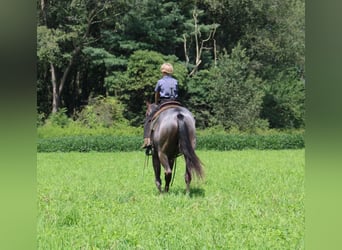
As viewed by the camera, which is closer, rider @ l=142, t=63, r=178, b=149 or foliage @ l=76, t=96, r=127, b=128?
rider @ l=142, t=63, r=178, b=149

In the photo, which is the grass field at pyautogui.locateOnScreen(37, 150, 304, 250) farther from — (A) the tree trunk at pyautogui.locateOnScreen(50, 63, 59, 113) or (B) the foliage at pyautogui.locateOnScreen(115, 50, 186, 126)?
(A) the tree trunk at pyautogui.locateOnScreen(50, 63, 59, 113)

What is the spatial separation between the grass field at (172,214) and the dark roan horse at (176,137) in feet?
1.55

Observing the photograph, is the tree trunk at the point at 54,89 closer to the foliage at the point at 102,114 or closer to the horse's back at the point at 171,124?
the foliage at the point at 102,114

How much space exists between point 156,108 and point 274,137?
16.4 m

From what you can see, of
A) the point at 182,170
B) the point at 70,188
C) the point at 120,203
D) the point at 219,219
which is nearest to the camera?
the point at 219,219

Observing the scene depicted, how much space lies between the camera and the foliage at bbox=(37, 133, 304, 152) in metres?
21.0

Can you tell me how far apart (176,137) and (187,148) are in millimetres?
272

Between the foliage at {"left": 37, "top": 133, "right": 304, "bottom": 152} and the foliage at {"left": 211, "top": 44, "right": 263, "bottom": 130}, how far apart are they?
3488mm

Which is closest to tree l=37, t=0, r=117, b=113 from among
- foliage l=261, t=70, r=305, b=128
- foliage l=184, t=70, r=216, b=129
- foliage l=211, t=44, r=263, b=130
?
foliage l=184, t=70, r=216, b=129

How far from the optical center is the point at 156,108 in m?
7.71

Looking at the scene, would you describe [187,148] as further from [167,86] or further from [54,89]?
[54,89]
